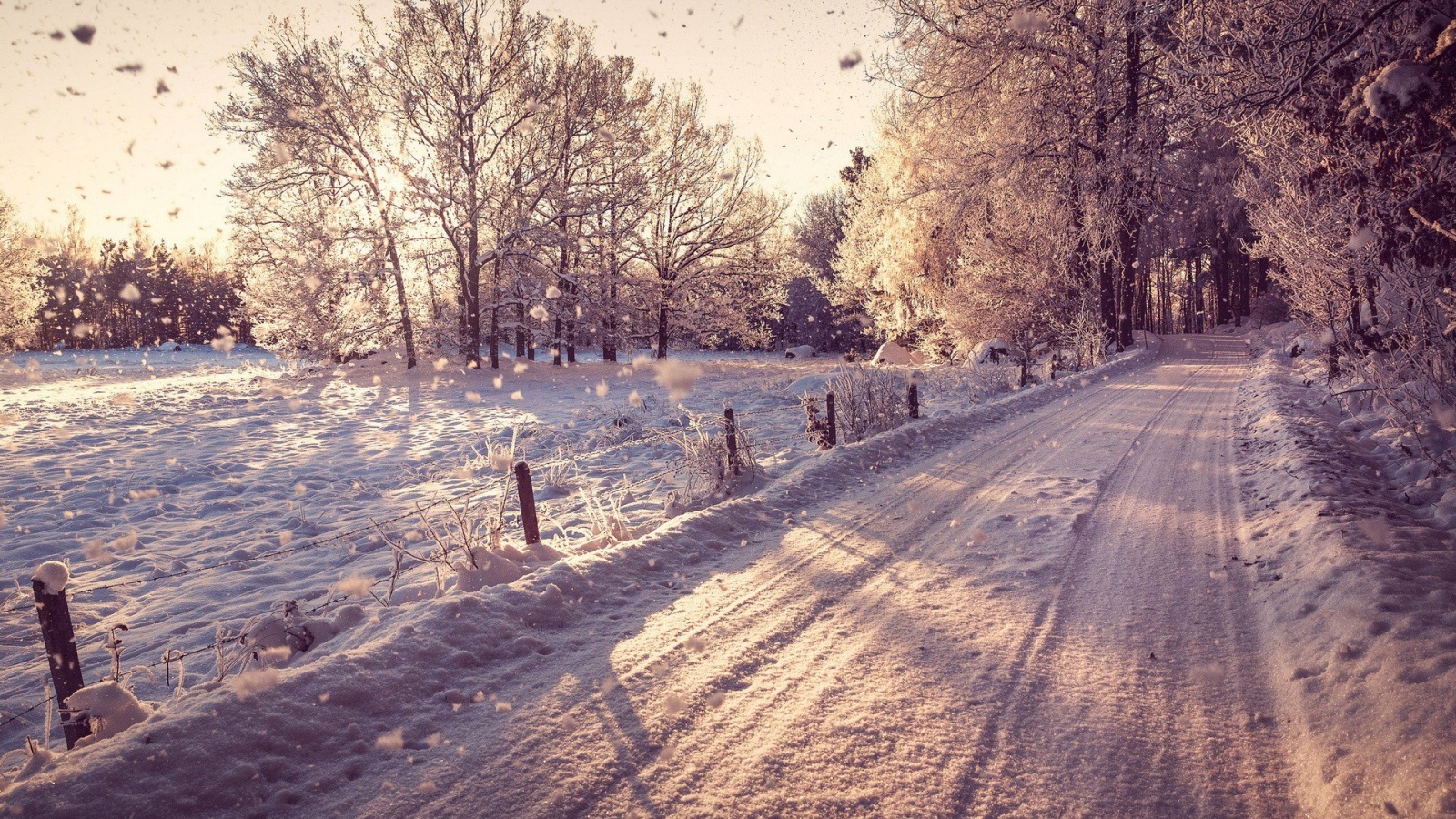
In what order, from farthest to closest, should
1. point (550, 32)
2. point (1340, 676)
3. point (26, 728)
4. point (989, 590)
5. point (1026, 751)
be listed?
point (550, 32)
point (989, 590)
point (26, 728)
point (1340, 676)
point (1026, 751)

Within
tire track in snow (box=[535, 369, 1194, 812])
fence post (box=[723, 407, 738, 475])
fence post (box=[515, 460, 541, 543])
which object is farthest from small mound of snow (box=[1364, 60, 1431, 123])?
fence post (box=[515, 460, 541, 543])

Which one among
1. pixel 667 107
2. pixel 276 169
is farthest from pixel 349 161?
pixel 667 107

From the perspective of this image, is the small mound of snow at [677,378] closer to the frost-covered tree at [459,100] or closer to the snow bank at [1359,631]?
the frost-covered tree at [459,100]

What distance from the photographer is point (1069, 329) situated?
22.7m

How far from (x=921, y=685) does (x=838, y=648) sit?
1.79ft

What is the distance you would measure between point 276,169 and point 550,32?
10903 mm

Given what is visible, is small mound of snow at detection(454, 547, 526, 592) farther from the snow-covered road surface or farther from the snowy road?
the snowy road

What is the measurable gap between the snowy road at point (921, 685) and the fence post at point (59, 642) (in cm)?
185

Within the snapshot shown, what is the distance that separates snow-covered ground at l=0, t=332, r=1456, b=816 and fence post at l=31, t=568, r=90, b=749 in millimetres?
451

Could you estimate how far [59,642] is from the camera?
3.21 m

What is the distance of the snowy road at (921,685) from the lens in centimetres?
268

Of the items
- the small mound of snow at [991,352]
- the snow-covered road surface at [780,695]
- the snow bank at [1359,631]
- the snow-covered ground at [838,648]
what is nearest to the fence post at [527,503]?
the snow-covered ground at [838,648]

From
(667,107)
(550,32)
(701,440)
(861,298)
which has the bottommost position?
(701,440)

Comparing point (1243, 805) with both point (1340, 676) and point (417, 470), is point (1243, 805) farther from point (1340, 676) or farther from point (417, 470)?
point (417, 470)
